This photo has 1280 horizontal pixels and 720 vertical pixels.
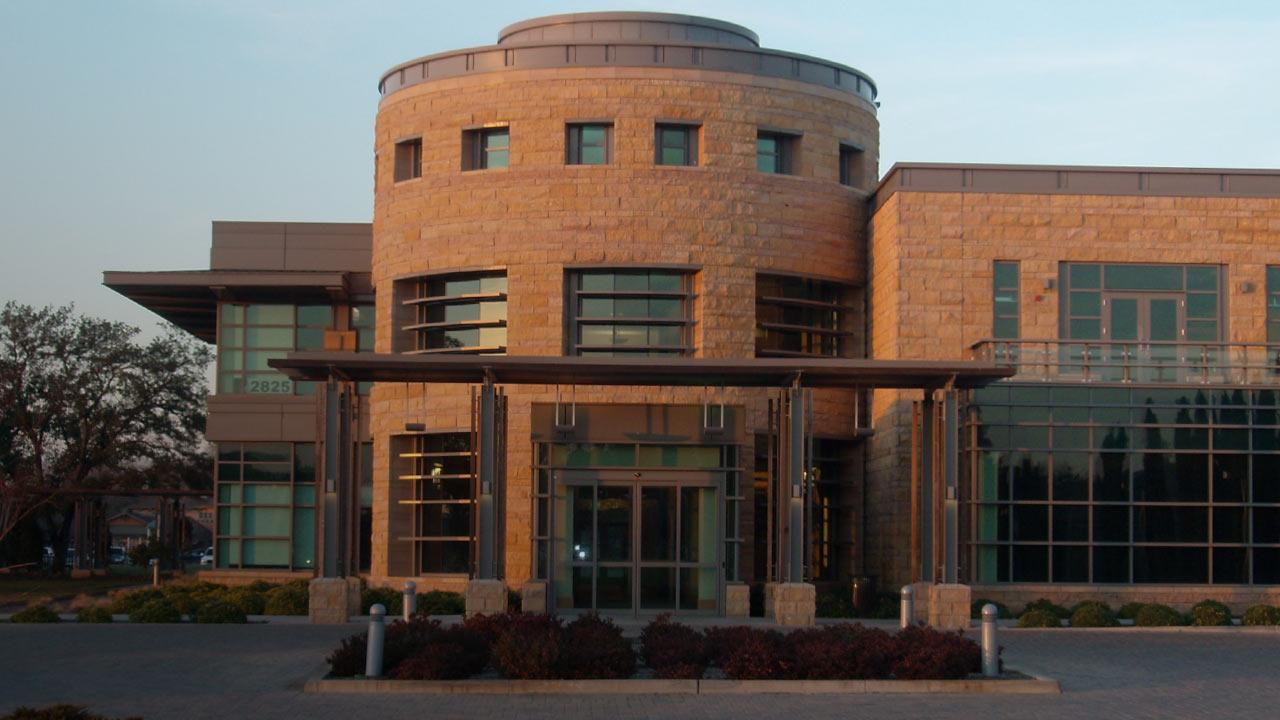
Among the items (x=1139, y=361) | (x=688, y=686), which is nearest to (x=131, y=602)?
(x=688, y=686)

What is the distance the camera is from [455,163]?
3275 cm

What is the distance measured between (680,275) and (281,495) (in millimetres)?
12244

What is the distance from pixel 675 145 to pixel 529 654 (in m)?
16.8

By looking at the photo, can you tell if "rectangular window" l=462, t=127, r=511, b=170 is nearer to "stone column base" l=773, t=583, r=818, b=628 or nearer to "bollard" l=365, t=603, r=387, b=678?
"stone column base" l=773, t=583, r=818, b=628

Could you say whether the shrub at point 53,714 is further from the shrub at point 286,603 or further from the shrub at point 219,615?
the shrub at point 286,603

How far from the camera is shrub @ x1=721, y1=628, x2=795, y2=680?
58.6 ft

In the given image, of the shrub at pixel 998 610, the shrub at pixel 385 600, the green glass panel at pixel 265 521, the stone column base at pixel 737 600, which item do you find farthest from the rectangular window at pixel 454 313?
the shrub at pixel 998 610

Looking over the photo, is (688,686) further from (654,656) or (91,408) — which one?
(91,408)

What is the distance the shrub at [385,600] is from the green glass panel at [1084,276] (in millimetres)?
14127

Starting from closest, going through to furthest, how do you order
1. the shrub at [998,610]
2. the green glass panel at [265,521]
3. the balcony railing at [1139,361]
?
the shrub at [998,610], the balcony railing at [1139,361], the green glass panel at [265,521]

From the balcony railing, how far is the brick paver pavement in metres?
7.33

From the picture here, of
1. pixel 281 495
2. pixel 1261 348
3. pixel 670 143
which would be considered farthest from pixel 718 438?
Answer: pixel 281 495

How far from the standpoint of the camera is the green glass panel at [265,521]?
3841 centimetres

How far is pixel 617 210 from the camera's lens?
3170cm
